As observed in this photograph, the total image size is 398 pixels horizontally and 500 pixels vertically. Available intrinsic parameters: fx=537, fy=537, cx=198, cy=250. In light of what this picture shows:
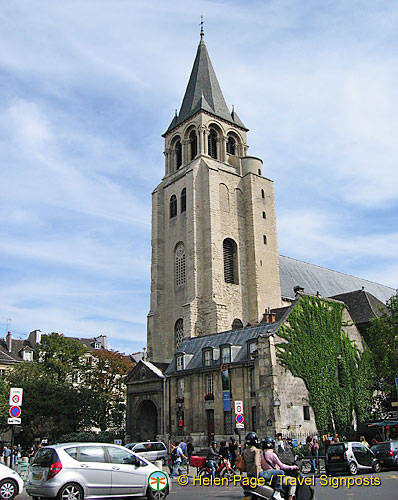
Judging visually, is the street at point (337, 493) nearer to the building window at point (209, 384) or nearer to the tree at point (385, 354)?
the building window at point (209, 384)

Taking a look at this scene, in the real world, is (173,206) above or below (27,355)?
above

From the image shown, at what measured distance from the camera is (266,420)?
2606cm

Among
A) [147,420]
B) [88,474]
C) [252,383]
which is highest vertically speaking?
[252,383]

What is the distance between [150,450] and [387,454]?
42.3 ft

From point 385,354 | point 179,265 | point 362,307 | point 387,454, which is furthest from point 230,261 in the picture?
point 387,454

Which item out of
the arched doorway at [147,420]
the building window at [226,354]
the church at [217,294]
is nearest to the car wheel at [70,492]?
the church at [217,294]

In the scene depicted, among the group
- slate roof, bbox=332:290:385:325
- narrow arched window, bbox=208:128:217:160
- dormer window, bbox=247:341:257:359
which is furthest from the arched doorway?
narrow arched window, bbox=208:128:217:160

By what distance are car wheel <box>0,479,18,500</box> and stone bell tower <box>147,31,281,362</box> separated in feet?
100

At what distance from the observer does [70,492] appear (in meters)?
11.2

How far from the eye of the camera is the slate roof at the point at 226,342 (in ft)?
97.3

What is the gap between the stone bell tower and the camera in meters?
46.3

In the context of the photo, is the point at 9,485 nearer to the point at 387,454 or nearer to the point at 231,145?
the point at 387,454

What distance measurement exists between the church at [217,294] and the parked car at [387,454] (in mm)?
6613

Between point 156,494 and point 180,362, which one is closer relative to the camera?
point 156,494
